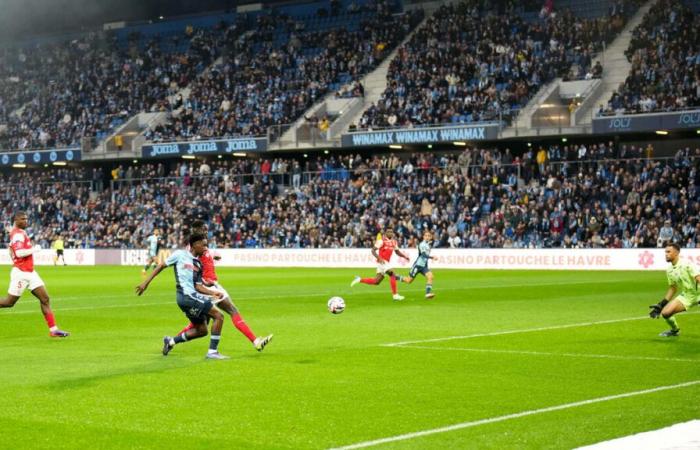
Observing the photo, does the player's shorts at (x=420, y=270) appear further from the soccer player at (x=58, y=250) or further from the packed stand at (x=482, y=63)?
the soccer player at (x=58, y=250)

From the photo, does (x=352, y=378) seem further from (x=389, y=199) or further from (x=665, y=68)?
(x=389, y=199)

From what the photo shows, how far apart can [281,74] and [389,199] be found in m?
15.4

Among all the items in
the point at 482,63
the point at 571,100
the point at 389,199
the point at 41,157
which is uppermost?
the point at 482,63

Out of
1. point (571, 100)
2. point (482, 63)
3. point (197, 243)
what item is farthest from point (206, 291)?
point (482, 63)

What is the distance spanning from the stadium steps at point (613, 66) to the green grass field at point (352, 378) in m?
29.1

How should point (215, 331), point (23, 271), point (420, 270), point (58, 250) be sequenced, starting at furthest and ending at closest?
point (58, 250) < point (420, 270) < point (23, 271) < point (215, 331)

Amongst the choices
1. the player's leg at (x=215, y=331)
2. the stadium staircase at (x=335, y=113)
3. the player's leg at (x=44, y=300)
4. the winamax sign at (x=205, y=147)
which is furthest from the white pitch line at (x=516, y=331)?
the winamax sign at (x=205, y=147)

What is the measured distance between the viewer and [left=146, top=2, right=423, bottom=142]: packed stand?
64938 millimetres

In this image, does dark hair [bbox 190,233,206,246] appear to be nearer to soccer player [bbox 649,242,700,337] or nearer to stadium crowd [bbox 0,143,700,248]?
soccer player [bbox 649,242,700,337]

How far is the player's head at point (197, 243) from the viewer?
15094 millimetres

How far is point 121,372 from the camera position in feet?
46.3

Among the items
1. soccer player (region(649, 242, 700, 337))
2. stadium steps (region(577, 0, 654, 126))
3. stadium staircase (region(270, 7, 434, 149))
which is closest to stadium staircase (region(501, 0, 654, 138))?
stadium steps (region(577, 0, 654, 126))

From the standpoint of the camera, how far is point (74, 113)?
247 ft

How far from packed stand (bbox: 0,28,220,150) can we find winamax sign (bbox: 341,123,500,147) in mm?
18032
